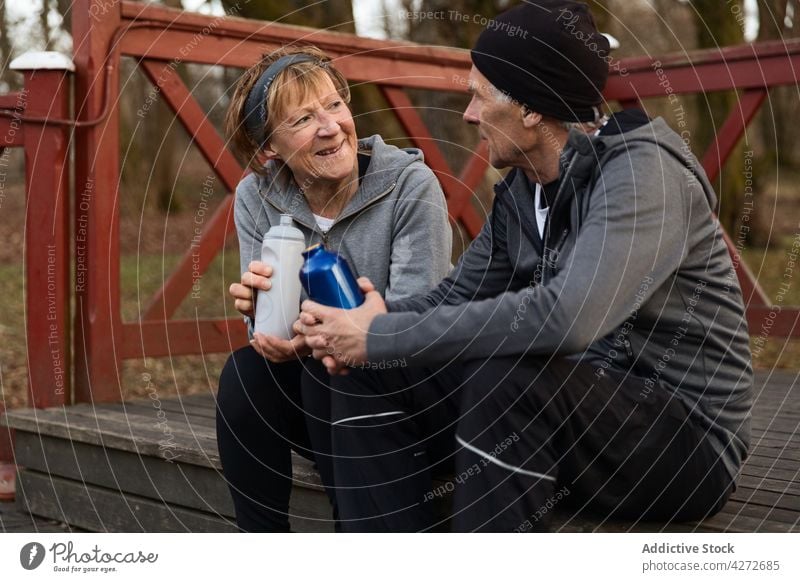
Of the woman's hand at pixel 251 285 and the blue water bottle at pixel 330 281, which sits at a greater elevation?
the blue water bottle at pixel 330 281

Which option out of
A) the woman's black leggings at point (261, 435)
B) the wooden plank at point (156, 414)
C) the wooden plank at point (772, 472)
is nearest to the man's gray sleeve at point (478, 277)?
the woman's black leggings at point (261, 435)

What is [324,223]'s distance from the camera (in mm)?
2775

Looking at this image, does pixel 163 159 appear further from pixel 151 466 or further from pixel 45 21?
pixel 151 466

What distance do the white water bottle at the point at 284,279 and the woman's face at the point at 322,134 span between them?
1.02 ft

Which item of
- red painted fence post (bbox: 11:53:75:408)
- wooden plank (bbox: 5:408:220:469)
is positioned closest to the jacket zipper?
wooden plank (bbox: 5:408:220:469)

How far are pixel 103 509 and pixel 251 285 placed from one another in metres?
1.27

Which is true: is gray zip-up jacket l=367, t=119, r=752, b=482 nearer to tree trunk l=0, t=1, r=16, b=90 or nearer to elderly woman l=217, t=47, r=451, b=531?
elderly woman l=217, t=47, r=451, b=531

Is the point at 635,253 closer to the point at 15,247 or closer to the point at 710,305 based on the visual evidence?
the point at 710,305

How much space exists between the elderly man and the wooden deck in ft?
1.50

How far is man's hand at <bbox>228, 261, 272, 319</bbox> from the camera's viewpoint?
245 cm

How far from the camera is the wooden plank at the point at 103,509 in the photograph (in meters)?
3.14

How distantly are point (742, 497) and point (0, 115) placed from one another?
2.47 meters

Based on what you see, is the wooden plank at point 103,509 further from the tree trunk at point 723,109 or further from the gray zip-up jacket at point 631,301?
the tree trunk at point 723,109

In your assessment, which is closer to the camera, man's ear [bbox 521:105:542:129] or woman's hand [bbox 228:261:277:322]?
man's ear [bbox 521:105:542:129]
